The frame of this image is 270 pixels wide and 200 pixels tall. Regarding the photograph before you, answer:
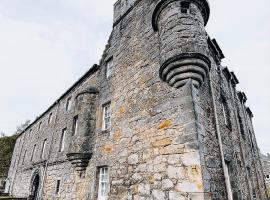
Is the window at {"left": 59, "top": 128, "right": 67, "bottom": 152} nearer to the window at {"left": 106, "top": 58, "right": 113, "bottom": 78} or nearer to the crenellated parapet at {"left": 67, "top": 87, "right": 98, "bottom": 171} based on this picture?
the crenellated parapet at {"left": 67, "top": 87, "right": 98, "bottom": 171}

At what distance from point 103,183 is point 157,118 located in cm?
368

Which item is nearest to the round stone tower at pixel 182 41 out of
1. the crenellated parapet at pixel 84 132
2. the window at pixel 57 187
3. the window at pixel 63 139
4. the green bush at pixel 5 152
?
the crenellated parapet at pixel 84 132

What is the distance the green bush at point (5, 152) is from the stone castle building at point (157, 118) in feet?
76.6

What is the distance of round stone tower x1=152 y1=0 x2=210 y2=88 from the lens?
15.7 ft

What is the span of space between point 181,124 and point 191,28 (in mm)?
2533

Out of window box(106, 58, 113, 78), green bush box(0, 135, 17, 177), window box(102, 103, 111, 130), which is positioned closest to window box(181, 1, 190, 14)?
window box(106, 58, 113, 78)

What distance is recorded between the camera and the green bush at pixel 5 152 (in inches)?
1116

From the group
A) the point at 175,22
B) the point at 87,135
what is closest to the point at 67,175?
the point at 87,135

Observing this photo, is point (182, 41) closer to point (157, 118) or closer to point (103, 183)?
point (157, 118)

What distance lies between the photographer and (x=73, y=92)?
13336 mm

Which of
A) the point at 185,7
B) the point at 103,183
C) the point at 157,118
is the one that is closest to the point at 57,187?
the point at 103,183

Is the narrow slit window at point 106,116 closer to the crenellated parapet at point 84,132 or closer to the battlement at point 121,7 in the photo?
the crenellated parapet at point 84,132

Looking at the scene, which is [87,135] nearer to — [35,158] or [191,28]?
[191,28]

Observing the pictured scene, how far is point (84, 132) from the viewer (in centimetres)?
867
